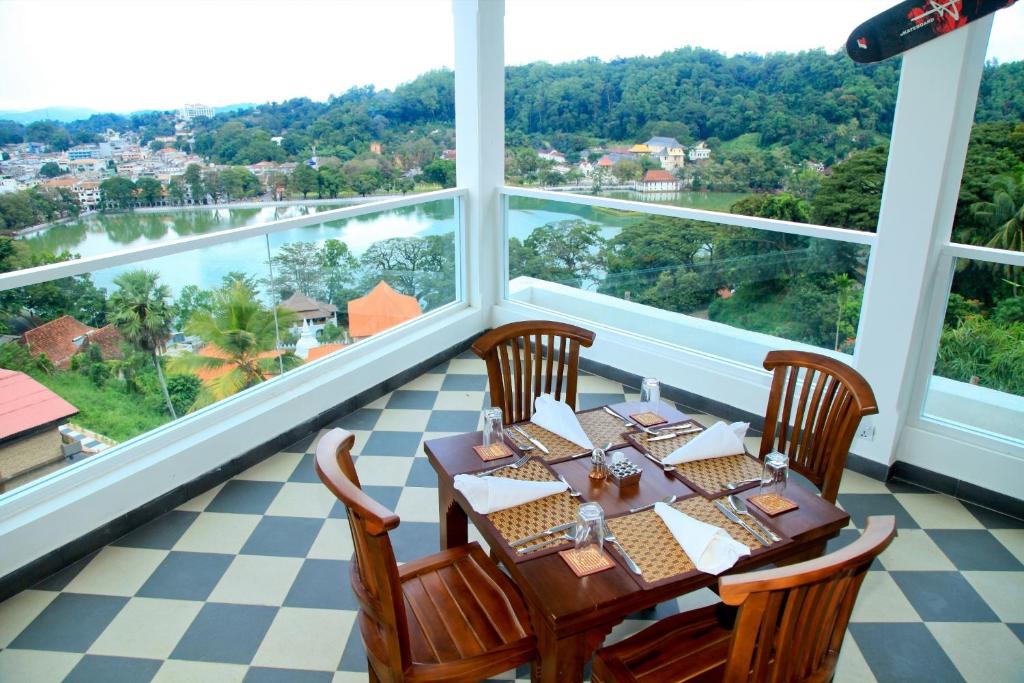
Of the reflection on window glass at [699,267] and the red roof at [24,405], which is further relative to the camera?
the reflection on window glass at [699,267]

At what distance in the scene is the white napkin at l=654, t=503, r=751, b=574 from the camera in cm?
157

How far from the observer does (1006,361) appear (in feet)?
9.45

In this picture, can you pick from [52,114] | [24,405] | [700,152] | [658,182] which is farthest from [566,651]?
[52,114]

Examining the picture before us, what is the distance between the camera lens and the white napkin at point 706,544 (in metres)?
1.57

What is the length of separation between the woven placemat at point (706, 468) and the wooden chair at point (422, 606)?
584 mm

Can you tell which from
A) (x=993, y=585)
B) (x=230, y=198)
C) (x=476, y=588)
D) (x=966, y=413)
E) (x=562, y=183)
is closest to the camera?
(x=476, y=588)

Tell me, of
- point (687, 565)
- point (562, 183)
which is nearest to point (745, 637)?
point (687, 565)

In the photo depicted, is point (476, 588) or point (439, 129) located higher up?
point (439, 129)

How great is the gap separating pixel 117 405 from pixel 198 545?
2.18 feet

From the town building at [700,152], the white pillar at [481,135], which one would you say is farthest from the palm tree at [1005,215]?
the white pillar at [481,135]

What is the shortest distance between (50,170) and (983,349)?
167 inches

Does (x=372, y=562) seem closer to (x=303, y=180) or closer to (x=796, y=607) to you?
(x=796, y=607)

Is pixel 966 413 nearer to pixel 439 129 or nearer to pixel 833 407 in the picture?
pixel 833 407

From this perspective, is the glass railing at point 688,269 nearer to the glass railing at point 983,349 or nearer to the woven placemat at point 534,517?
the glass railing at point 983,349
